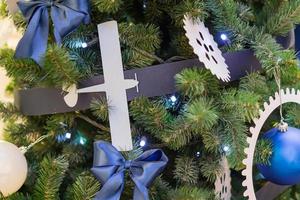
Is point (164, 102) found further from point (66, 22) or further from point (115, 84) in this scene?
point (66, 22)

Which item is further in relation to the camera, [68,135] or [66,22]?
[68,135]

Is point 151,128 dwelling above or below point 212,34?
below

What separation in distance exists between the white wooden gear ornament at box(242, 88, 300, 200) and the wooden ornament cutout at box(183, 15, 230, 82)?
3.3 inches

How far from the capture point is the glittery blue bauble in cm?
65

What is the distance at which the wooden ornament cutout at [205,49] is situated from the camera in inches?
24.0

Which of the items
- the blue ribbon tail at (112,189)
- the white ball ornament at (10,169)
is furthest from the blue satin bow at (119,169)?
the white ball ornament at (10,169)

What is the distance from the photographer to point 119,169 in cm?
60

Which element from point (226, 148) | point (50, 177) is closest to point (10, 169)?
point (50, 177)

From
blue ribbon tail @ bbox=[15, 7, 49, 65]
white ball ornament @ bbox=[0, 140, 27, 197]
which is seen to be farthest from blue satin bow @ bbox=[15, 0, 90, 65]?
white ball ornament @ bbox=[0, 140, 27, 197]

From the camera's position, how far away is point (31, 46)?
0.59 metres

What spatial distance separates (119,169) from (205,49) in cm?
21

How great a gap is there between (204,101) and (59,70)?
0.67 ft

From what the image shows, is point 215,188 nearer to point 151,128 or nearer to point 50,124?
point 151,128

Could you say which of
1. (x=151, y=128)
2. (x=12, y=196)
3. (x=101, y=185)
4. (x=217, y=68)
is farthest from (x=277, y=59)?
→ (x=12, y=196)
